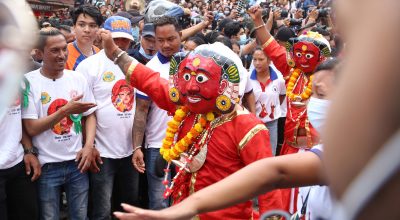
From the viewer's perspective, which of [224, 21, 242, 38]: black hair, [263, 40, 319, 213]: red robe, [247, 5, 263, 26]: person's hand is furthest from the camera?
[224, 21, 242, 38]: black hair

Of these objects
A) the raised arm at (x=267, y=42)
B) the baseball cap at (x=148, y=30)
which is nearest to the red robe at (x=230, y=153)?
the raised arm at (x=267, y=42)

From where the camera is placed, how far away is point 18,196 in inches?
145

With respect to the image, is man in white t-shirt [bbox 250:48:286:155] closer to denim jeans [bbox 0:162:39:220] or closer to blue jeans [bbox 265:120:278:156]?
blue jeans [bbox 265:120:278:156]

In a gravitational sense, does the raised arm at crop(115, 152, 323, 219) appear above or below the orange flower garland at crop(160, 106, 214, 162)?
above

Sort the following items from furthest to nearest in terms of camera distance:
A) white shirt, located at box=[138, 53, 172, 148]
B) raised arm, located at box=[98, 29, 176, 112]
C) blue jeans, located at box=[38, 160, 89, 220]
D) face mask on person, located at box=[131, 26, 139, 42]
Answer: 1. face mask on person, located at box=[131, 26, 139, 42]
2. white shirt, located at box=[138, 53, 172, 148]
3. blue jeans, located at box=[38, 160, 89, 220]
4. raised arm, located at box=[98, 29, 176, 112]

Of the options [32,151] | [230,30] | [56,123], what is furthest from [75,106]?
[230,30]

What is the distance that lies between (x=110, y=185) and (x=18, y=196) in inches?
31.2

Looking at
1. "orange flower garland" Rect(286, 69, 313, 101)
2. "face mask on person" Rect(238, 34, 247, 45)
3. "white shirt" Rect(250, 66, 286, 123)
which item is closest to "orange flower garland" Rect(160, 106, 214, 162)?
"orange flower garland" Rect(286, 69, 313, 101)

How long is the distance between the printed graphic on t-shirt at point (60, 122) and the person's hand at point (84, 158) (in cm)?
19

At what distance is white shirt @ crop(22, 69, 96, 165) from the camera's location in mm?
3652

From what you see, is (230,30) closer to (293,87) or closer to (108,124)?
(293,87)

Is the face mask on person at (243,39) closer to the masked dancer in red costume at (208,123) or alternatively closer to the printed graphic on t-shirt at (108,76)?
the printed graphic on t-shirt at (108,76)

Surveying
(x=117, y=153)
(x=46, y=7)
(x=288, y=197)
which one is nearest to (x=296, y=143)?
(x=288, y=197)

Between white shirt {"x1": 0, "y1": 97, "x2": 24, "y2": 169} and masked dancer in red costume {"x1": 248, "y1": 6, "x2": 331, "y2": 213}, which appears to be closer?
white shirt {"x1": 0, "y1": 97, "x2": 24, "y2": 169}
